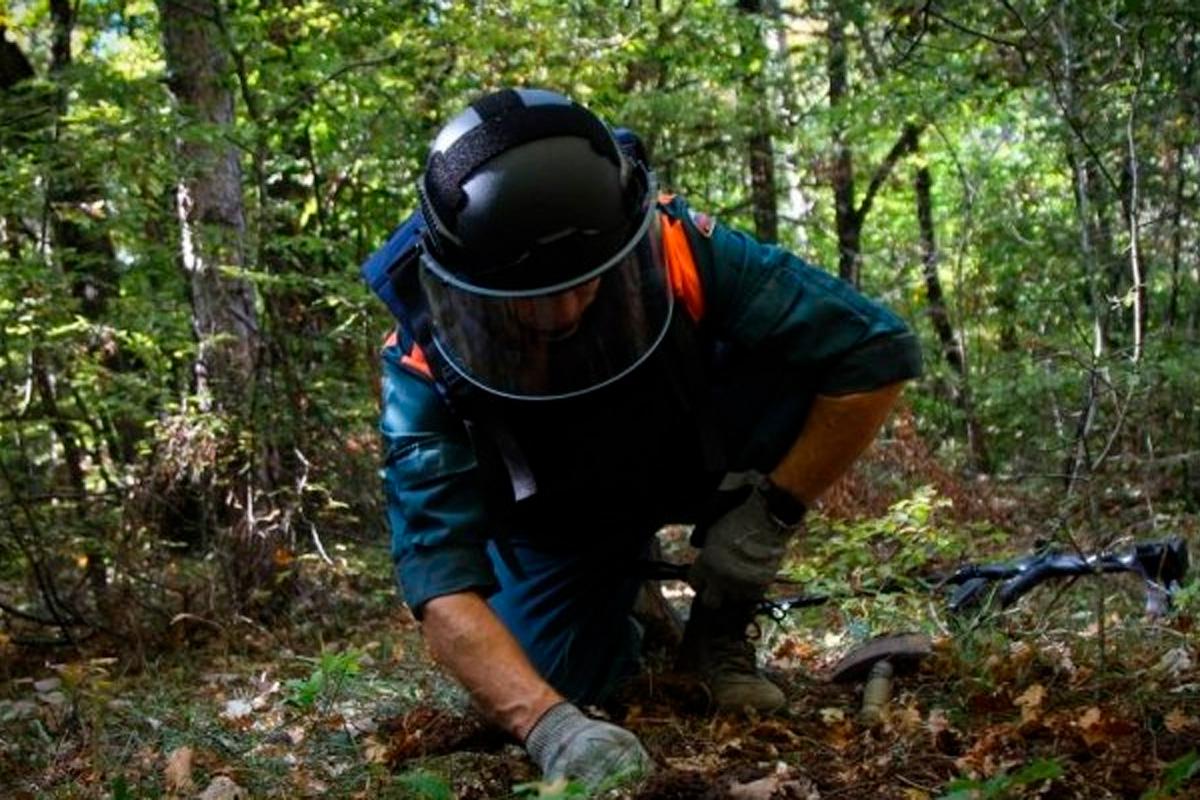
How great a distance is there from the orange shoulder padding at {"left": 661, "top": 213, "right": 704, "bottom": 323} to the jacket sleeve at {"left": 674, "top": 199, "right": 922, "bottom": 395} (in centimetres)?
2

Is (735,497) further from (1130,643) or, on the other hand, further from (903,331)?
(1130,643)

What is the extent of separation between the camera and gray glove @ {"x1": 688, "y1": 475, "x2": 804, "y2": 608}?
3.29 meters

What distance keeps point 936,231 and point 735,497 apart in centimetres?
1069

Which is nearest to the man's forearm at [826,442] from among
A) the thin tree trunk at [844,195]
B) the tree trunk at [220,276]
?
the tree trunk at [220,276]

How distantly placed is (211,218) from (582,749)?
437cm

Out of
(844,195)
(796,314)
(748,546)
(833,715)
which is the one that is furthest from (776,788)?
(844,195)

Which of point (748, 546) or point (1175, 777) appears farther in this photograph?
point (748, 546)

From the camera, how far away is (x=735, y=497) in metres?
3.41

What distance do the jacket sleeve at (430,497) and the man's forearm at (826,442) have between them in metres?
0.81

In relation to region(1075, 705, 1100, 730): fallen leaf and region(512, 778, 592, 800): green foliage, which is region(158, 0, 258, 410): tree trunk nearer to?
region(512, 778, 592, 800): green foliage

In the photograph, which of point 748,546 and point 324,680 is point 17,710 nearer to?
point 324,680

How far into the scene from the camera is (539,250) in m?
2.69

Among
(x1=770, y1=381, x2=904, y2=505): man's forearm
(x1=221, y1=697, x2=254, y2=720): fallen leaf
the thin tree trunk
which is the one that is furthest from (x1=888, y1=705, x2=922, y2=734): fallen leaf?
the thin tree trunk

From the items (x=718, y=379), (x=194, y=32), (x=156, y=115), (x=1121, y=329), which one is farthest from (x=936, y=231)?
(x=718, y=379)
